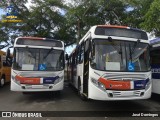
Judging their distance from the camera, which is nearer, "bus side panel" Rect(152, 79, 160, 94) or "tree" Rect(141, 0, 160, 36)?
"bus side panel" Rect(152, 79, 160, 94)

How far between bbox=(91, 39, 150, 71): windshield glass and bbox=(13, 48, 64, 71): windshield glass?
12.8 feet

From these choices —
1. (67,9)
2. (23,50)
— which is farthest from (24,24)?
(23,50)

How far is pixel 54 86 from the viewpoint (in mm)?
12781

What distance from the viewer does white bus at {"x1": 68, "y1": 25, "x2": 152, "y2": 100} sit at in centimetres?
919

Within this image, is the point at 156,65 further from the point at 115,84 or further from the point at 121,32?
the point at 115,84

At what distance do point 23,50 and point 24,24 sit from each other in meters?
19.8

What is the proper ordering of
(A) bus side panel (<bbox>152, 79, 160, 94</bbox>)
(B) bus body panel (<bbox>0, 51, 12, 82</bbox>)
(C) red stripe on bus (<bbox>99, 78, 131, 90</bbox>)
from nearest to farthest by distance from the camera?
(C) red stripe on bus (<bbox>99, 78, 131, 90</bbox>)
(A) bus side panel (<bbox>152, 79, 160, 94</bbox>)
(B) bus body panel (<bbox>0, 51, 12, 82</bbox>)

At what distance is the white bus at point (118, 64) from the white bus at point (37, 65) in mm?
3502

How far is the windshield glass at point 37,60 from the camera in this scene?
12.8 m

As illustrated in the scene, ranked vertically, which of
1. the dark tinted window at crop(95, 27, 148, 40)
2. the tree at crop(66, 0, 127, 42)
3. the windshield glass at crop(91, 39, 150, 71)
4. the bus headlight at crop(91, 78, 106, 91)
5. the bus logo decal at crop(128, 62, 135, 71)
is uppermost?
the tree at crop(66, 0, 127, 42)

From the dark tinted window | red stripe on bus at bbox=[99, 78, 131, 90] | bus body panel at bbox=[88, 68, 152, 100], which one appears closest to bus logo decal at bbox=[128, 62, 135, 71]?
bus body panel at bbox=[88, 68, 152, 100]

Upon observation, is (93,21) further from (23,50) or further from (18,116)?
(18,116)

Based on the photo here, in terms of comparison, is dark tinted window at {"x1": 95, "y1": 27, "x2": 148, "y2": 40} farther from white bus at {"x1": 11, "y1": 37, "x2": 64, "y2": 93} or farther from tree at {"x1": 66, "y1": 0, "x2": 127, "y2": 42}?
tree at {"x1": 66, "y1": 0, "x2": 127, "y2": 42}

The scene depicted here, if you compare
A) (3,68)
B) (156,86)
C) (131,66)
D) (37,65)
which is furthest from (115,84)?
(3,68)
